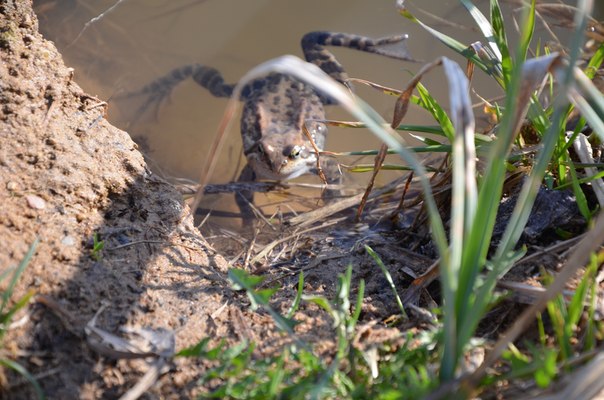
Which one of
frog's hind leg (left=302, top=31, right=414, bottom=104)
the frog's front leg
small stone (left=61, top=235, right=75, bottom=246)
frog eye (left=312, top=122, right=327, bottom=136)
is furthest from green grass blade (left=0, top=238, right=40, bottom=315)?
frog's hind leg (left=302, top=31, right=414, bottom=104)

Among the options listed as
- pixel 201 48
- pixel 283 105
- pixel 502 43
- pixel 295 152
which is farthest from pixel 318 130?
pixel 502 43

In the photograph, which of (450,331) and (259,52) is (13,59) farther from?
(259,52)

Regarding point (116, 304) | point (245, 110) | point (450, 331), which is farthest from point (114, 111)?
point (450, 331)

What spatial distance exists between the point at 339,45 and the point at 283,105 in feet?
3.53

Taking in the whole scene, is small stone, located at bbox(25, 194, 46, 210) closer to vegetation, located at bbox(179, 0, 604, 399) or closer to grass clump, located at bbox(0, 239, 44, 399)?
grass clump, located at bbox(0, 239, 44, 399)

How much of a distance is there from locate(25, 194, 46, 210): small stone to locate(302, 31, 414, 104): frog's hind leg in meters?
4.13

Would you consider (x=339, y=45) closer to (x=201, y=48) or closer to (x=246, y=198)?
(x=201, y=48)

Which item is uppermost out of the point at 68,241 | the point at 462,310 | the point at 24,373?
the point at 462,310

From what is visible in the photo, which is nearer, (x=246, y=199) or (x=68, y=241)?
(x=68, y=241)

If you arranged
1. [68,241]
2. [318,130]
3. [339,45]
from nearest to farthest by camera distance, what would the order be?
1. [68,241]
2. [318,130]
3. [339,45]

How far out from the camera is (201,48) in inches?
237

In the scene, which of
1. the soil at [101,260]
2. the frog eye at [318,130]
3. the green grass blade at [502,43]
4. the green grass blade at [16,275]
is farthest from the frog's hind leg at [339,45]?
the green grass blade at [16,275]

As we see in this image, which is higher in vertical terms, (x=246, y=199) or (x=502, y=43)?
(x=502, y=43)

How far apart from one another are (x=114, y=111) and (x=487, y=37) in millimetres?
3836
